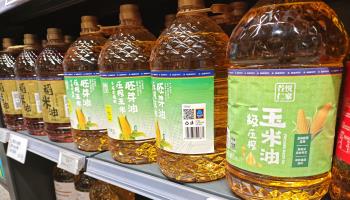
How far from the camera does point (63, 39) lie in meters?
0.98

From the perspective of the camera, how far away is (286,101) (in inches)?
15.2

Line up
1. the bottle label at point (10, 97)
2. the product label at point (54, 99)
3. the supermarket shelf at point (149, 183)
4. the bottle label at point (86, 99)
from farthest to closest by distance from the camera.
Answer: the bottle label at point (10, 97)
the product label at point (54, 99)
the bottle label at point (86, 99)
the supermarket shelf at point (149, 183)

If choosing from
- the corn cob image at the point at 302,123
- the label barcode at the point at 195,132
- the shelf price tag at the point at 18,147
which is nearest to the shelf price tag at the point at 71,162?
the shelf price tag at the point at 18,147

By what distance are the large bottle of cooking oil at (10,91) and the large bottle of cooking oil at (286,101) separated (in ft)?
3.31

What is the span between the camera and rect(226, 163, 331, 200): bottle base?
42cm

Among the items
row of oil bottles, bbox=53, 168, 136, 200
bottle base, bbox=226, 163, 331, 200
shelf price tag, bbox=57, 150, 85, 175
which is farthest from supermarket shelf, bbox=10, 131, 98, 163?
bottle base, bbox=226, 163, 331, 200

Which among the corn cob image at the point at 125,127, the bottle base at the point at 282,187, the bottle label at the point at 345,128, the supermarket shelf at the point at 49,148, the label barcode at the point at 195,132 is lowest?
the supermarket shelf at the point at 49,148

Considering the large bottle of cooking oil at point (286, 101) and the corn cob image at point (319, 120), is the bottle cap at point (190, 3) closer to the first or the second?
the large bottle of cooking oil at point (286, 101)

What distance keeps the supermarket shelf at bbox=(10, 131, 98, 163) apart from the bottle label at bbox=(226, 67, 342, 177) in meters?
0.51

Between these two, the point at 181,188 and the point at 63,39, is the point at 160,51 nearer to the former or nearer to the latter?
the point at 181,188

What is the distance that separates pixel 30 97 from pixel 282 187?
0.95 m

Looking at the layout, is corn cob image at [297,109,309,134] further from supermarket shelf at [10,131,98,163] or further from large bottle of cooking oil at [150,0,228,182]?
supermarket shelf at [10,131,98,163]

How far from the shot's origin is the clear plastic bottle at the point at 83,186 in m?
1.02

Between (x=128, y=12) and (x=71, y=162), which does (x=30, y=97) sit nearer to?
(x=71, y=162)
